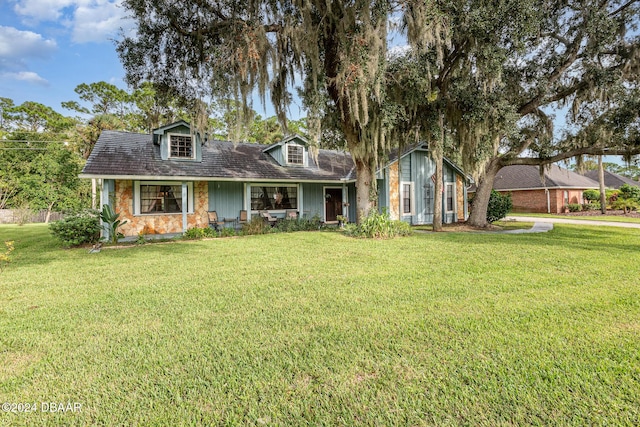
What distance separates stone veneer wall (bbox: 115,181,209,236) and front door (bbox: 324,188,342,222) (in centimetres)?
552

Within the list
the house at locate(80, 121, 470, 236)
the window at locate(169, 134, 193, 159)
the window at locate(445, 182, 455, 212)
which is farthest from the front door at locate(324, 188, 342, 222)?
the window at locate(169, 134, 193, 159)

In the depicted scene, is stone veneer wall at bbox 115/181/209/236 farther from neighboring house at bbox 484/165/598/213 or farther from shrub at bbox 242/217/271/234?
neighboring house at bbox 484/165/598/213

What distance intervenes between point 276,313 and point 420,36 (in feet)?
25.0

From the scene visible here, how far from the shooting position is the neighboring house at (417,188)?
539 inches

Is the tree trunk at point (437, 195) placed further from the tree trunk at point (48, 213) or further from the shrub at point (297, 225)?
the tree trunk at point (48, 213)

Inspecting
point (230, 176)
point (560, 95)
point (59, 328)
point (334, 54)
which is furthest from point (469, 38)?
point (59, 328)

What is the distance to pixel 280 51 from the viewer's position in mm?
8633

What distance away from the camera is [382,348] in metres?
2.66

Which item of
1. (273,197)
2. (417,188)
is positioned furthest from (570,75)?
(273,197)

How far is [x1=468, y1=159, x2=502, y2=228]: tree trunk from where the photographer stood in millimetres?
12663

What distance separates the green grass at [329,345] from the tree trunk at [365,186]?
17.2 ft

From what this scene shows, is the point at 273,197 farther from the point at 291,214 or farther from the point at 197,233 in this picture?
the point at 197,233

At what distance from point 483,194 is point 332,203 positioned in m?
6.64

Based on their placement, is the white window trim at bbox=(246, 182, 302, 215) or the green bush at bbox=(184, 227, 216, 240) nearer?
the green bush at bbox=(184, 227, 216, 240)
